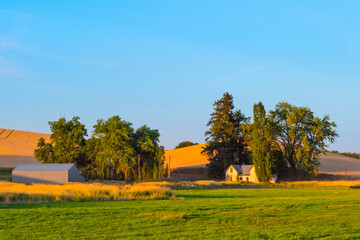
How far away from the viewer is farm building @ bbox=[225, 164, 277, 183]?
248 ft

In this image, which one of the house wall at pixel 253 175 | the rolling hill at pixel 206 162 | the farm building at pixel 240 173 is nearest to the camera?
the house wall at pixel 253 175

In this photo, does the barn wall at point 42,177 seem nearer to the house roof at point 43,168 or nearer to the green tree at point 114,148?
the house roof at point 43,168

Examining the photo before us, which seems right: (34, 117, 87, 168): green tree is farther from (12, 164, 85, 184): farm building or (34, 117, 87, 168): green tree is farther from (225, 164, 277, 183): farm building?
(225, 164, 277, 183): farm building

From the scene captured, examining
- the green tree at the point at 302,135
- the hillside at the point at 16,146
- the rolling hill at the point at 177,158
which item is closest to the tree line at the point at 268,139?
the green tree at the point at 302,135

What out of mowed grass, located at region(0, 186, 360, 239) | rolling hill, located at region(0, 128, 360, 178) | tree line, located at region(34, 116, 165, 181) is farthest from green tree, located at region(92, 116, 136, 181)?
mowed grass, located at region(0, 186, 360, 239)

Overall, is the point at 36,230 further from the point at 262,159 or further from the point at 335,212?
the point at 262,159

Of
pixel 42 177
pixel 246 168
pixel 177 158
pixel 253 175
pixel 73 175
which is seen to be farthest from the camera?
pixel 177 158

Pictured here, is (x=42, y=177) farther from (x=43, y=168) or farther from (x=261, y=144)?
(x=261, y=144)

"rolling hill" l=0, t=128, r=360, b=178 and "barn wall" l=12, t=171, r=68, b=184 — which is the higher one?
"rolling hill" l=0, t=128, r=360, b=178

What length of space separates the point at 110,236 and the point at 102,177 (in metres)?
62.4

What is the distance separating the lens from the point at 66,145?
77.4m

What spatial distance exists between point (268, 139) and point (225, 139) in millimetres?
12248

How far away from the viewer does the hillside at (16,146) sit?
106 metres

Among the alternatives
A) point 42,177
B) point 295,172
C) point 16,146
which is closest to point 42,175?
point 42,177
